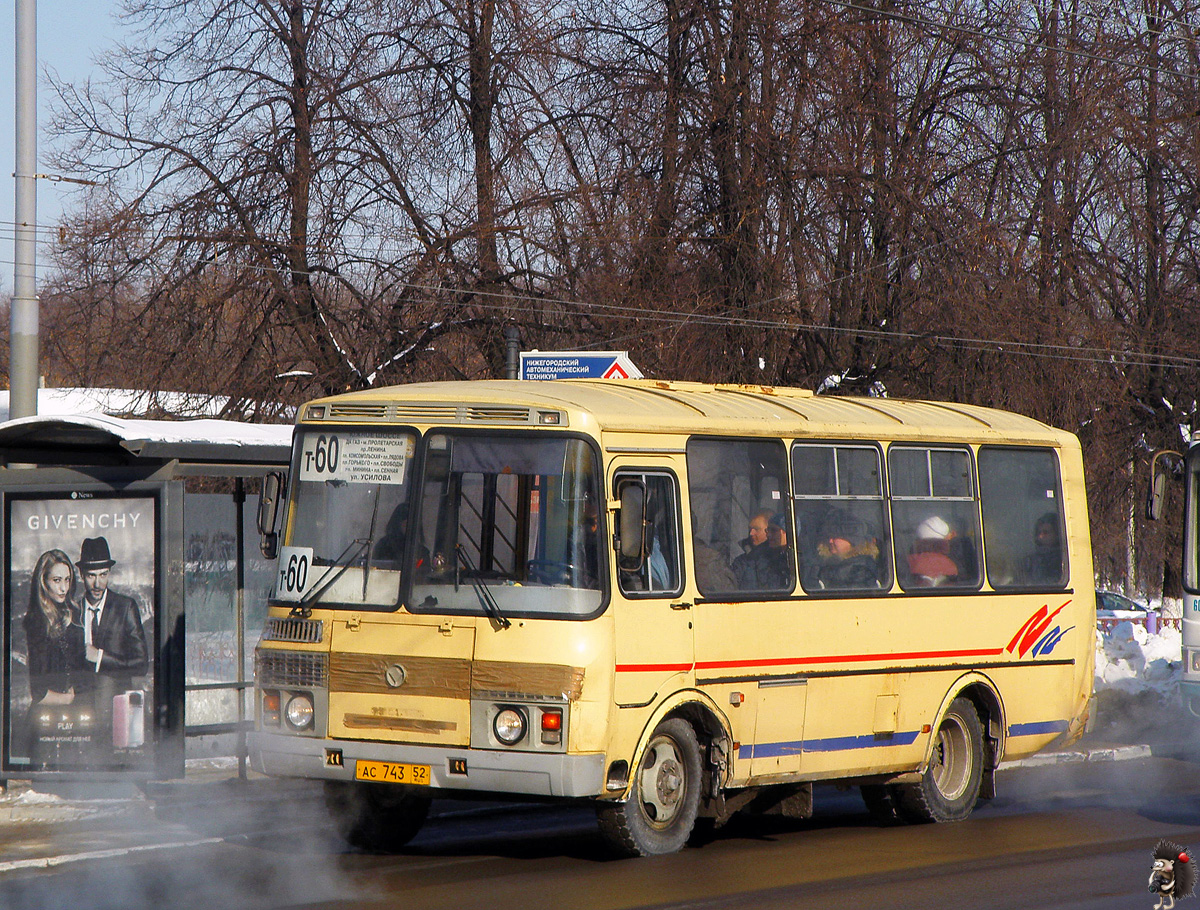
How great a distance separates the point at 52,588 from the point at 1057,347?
15.2m

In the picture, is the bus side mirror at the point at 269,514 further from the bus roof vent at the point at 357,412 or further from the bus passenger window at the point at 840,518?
the bus passenger window at the point at 840,518

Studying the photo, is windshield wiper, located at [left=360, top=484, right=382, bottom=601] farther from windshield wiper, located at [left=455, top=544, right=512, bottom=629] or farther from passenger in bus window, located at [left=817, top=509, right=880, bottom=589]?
passenger in bus window, located at [left=817, top=509, right=880, bottom=589]

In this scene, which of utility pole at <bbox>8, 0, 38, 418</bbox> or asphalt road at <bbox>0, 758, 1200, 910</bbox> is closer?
asphalt road at <bbox>0, 758, 1200, 910</bbox>

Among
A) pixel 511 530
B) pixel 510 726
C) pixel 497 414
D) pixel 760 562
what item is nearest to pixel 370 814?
pixel 510 726

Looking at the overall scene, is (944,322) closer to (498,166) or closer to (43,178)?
(498,166)

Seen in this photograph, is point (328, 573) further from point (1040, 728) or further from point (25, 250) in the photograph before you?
point (1040, 728)

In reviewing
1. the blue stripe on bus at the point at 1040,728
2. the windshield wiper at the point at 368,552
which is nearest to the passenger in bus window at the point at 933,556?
the blue stripe on bus at the point at 1040,728

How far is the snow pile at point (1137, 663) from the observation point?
20.3 meters

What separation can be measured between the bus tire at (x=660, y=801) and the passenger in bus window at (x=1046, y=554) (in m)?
3.96

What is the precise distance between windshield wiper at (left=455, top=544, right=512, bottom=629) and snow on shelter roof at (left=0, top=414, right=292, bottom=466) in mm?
3594

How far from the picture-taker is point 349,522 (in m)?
9.47

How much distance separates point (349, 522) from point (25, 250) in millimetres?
A: 4621

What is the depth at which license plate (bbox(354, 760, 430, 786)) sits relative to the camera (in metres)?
8.91

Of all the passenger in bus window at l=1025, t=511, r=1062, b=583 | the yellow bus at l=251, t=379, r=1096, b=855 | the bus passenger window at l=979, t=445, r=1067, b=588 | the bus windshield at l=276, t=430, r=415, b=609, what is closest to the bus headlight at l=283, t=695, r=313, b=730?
the yellow bus at l=251, t=379, r=1096, b=855
